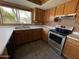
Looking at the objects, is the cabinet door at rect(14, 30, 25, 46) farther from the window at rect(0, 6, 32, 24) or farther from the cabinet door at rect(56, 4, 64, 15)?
the cabinet door at rect(56, 4, 64, 15)

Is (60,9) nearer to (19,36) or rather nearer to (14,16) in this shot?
(19,36)

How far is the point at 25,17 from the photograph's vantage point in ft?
10.6

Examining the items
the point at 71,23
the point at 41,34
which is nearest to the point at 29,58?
the point at 41,34

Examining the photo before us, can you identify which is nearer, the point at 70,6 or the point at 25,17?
the point at 70,6

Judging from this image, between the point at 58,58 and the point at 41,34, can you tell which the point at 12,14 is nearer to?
the point at 41,34

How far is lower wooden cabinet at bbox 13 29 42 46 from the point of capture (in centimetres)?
236

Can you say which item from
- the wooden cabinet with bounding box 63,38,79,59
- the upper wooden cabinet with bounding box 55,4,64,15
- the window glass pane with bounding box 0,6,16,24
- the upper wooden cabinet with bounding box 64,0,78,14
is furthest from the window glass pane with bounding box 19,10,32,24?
the wooden cabinet with bounding box 63,38,79,59

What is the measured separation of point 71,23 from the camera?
85.4 inches

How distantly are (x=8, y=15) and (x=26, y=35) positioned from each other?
4.72ft

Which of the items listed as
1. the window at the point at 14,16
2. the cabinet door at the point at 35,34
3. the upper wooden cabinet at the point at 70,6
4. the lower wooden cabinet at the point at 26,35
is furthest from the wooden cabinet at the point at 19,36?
the upper wooden cabinet at the point at 70,6

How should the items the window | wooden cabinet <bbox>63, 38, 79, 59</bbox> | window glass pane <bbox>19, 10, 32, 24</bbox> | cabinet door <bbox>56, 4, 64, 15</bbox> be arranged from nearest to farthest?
wooden cabinet <bbox>63, 38, 79, 59</bbox> → cabinet door <bbox>56, 4, 64, 15</bbox> → the window → window glass pane <bbox>19, 10, 32, 24</bbox>

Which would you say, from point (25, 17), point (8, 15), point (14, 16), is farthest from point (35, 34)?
point (8, 15)

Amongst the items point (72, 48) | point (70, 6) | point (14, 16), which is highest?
point (70, 6)

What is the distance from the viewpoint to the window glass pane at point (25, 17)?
3.08m
